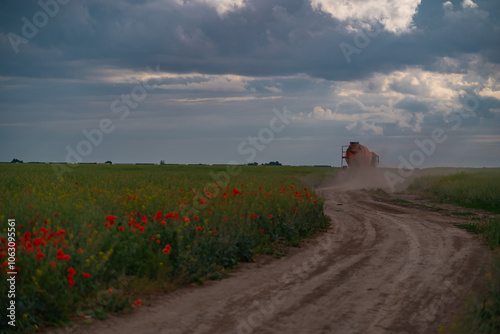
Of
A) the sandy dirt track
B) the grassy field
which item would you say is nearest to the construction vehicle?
the grassy field

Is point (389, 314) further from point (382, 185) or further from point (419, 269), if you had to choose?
point (382, 185)

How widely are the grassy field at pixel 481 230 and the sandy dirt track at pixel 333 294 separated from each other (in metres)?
0.44

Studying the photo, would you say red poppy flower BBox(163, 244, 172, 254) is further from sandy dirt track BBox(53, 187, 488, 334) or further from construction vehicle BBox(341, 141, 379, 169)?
construction vehicle BBox(341, 141, 379, 169)

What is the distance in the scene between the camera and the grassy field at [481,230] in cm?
611

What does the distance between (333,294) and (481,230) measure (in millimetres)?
9039

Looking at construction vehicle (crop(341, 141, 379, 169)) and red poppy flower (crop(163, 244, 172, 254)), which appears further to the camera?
construction vehicle (crop(341, 141, 379, 169))

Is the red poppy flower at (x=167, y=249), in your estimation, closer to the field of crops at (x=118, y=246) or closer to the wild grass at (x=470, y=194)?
the field of crops at (x=118, y=246)

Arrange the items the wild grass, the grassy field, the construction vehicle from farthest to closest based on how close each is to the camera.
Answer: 1. the construction vehicle
2. the wild grass
3. the grassy field

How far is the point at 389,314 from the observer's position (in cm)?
699

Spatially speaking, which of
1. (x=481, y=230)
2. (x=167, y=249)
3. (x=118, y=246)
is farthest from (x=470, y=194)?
(x=118, y=246)

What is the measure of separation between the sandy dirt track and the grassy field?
0.44 meters

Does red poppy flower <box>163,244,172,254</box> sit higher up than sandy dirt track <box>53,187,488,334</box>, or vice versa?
red poppy flower <box>163,244,172,254</box>

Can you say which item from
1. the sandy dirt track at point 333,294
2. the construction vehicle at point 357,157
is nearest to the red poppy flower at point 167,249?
the sandy dirt track at point 333,294

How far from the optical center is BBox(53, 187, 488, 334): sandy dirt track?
6539 millimetres
